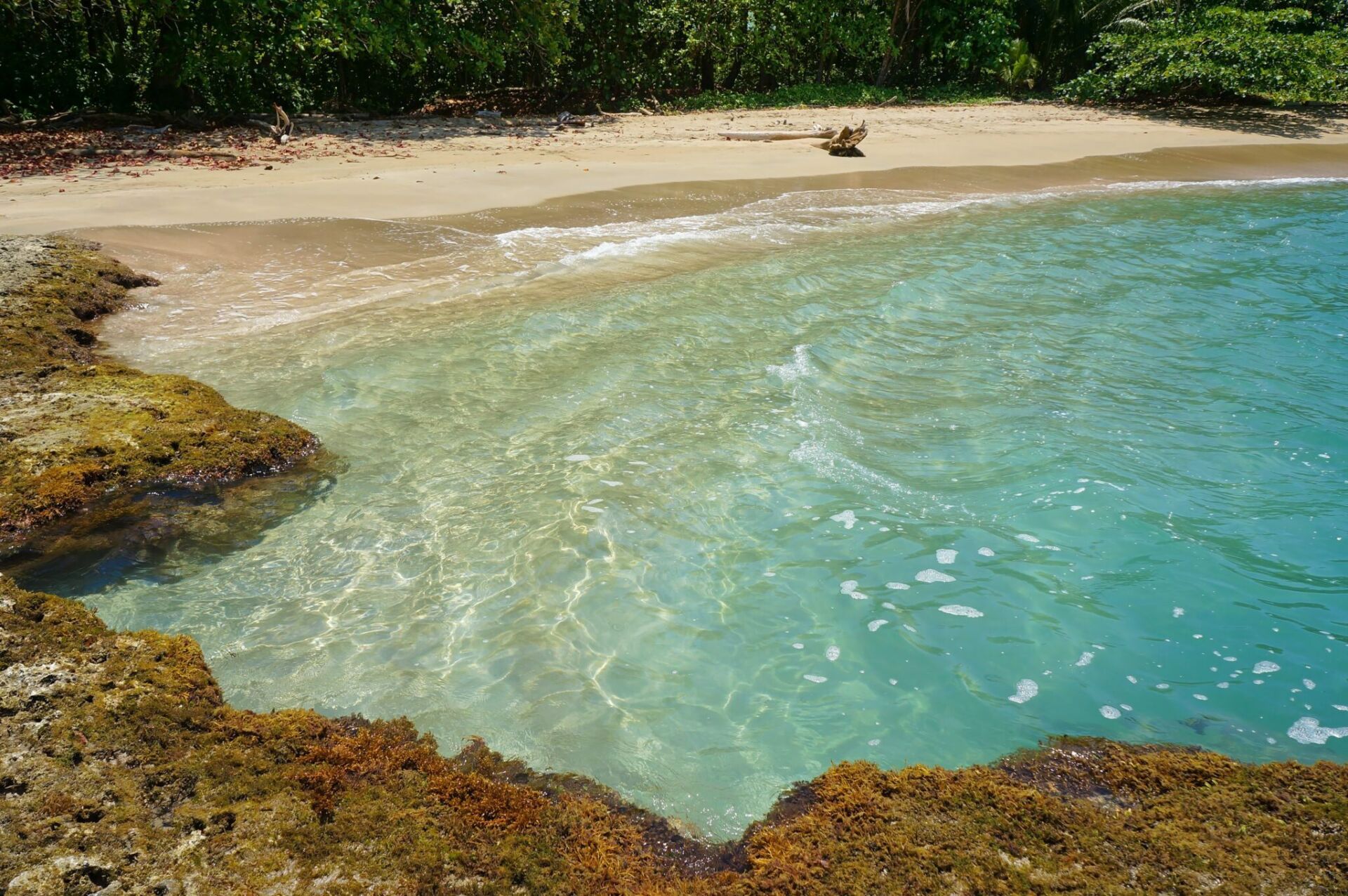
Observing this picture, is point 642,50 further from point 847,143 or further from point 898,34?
point 898,34

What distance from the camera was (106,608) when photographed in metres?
4.28

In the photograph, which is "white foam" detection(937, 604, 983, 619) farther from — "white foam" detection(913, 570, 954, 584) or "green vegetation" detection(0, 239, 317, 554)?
"green vegetation" detection(0, 239, 317, 554)

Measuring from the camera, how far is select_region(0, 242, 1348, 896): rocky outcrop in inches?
95.3

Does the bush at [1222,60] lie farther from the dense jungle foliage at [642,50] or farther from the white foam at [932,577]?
the white foam at [932,577]

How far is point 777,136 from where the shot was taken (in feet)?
55.2

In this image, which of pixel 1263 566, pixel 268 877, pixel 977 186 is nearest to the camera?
pixel 268 877

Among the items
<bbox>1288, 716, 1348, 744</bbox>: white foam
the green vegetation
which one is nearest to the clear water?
<bbox>1288, 716, 1348, 744</bbox>: white foam

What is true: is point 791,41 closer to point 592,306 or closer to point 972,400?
point 592,306

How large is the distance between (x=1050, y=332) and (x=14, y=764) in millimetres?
8420

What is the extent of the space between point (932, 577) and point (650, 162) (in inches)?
463

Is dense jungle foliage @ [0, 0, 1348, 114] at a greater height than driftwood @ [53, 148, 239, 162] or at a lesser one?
greater

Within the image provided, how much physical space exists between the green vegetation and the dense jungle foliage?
10.9m

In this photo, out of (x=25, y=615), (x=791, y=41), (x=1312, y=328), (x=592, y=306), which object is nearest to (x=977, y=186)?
(x=1312, y=328)

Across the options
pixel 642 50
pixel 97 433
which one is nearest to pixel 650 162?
pixel 642 50
